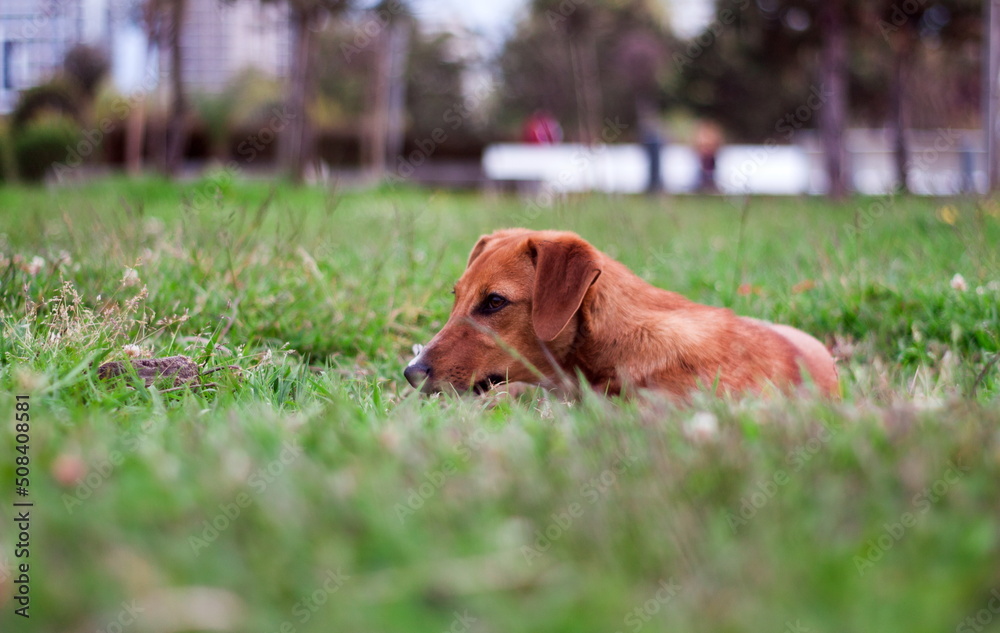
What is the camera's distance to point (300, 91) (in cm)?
1522

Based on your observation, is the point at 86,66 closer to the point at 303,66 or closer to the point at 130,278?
the point at 303,66

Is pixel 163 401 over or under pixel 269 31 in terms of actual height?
under

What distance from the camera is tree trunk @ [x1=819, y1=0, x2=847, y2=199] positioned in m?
15.4

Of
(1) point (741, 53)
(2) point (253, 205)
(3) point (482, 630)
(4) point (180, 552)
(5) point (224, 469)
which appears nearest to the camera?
(3) point (482, 630)

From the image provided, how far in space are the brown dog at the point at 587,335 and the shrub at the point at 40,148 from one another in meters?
15.6

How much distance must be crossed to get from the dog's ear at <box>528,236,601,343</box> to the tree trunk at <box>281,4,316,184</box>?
11.3 m

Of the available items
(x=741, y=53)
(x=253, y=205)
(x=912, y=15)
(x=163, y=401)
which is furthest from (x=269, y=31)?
(x=163, y=401)

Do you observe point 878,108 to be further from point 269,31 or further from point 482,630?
point 482,630

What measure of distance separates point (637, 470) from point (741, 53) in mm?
19462

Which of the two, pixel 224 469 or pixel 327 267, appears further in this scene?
pixel 327 267

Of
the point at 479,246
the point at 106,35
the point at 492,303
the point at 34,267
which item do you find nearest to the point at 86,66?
the point at 106,35

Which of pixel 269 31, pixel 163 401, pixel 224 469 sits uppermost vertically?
pixel 269 31

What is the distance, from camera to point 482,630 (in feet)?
4.38

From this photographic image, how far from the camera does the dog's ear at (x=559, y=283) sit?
10.8 ft
